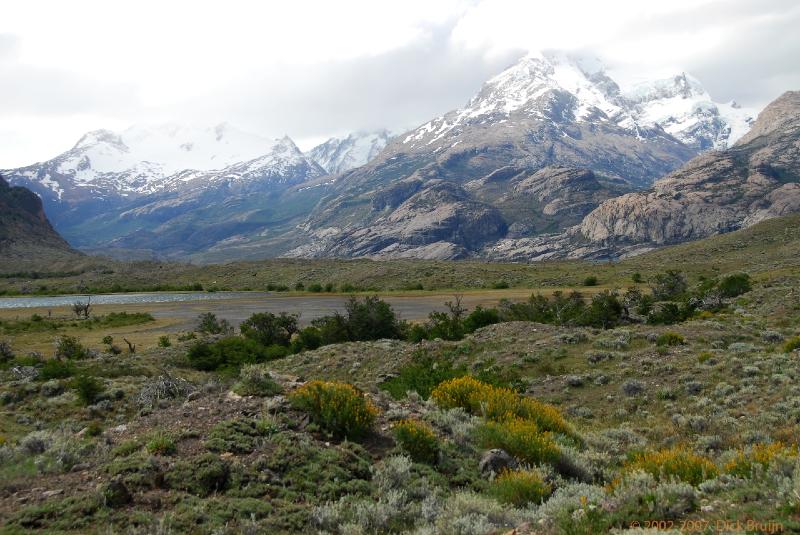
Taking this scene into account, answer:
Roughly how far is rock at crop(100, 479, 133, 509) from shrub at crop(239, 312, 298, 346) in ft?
107

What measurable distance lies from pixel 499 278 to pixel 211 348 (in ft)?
269

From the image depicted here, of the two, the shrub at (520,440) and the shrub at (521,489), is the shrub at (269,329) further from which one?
the shrub at (521,489)

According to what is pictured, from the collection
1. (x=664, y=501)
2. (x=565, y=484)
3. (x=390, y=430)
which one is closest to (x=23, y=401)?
(x=390, y=430)

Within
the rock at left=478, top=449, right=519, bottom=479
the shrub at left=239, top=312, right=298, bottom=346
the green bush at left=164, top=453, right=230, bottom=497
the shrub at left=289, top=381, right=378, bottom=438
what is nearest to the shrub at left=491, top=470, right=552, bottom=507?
the rock at left=478, top=449, right=519, bottom=479

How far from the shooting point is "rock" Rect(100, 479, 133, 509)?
706 cm

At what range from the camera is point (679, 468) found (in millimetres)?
7996

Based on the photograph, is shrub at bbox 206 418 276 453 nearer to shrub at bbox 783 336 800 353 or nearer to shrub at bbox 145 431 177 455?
shrub at bbox 145 431 177 455

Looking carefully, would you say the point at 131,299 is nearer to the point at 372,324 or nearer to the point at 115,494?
the point at 372,324

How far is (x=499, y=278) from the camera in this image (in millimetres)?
107375

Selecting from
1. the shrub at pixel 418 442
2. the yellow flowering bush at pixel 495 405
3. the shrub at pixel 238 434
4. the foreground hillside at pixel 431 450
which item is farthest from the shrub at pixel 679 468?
the shrub at pixel 238 434

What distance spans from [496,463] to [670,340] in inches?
687

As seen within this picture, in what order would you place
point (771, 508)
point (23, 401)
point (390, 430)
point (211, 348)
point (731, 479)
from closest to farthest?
point (771, 508) < point (731, 479) < point (390, 430) < point (23, 401) < point (211, 348)

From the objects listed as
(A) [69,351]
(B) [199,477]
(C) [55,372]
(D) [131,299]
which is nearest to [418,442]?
(B) [199,477]

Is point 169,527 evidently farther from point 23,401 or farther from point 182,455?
point 23,401
